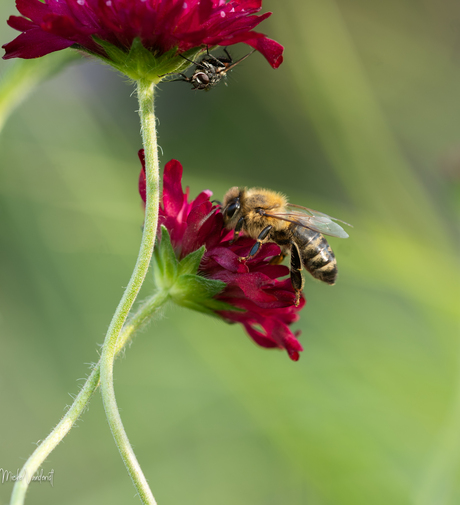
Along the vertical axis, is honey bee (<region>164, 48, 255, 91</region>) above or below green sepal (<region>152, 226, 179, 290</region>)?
above

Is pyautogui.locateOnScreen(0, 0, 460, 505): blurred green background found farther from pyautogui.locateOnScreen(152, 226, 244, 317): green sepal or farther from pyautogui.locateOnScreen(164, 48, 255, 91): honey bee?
pyautogui.locateOnScreen(152, 226, 244, 317): green sepal

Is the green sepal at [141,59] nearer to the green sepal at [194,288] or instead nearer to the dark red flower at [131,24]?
the dark red flower at [131,24]

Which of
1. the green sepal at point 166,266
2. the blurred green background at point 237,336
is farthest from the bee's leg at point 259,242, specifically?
the blurred green background at point 237,336

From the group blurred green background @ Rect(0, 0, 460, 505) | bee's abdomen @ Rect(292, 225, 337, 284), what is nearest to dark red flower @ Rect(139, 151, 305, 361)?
bee's abdomen @ Rect(292, 225, 337, 284)

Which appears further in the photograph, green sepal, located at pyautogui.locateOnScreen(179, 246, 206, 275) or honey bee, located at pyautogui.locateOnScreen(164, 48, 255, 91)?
honey bee, located at pyautogui.locateOnScreen(164, 48, 255, 91)

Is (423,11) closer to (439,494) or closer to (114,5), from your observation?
(439,494)

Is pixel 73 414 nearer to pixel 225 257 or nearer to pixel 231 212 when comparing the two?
pixel 225 257

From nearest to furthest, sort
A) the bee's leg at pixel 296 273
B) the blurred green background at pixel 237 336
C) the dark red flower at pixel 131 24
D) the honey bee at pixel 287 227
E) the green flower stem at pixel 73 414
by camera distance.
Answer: the green flower stem at pixel 73 414
the dark red flower at pixel 131 24
the bee's leg at pixel 296 273
the honey bee at pixel 287 227
the blurred green background at pixel 237 336
